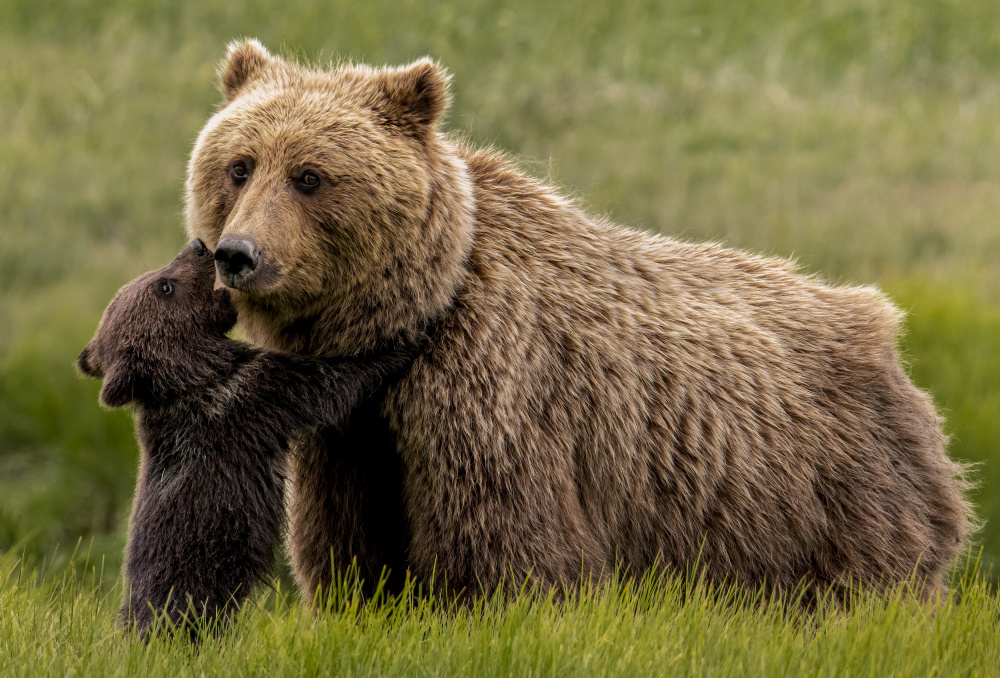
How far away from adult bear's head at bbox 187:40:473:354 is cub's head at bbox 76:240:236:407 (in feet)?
0.47

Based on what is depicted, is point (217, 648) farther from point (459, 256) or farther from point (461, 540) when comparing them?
point (459, 256)

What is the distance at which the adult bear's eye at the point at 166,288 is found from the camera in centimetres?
509

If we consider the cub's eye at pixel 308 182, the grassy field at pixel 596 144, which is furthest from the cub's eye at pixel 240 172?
the grassy field at pixel 596 144

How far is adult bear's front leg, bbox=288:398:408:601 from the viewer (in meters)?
5.10

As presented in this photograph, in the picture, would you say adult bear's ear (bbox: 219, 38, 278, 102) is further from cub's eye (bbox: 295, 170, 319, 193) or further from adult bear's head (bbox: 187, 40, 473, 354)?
cub's eye (bbox: 295, 170, 319, 193)

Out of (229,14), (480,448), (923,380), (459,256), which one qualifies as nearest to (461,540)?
(480,448)

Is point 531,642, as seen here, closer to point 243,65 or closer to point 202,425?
point 202,425

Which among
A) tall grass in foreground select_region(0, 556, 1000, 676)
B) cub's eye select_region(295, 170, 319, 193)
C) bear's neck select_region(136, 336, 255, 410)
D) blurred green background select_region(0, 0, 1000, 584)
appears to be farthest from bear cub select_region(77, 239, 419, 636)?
blurred green background select_region(0, 0, 1000, 584)

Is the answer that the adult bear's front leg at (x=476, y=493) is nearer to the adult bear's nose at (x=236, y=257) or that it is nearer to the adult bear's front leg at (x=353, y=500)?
the adult bear's front leg at (x=353, y=500)

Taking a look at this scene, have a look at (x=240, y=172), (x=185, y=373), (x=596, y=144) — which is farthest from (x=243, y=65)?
(x=596, y=144)

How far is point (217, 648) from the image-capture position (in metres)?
4.34

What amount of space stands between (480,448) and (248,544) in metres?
0.94

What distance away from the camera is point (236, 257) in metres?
4.53

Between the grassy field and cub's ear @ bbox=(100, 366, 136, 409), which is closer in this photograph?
cub's ear @ bbox=(100, 366, 136, 409)
